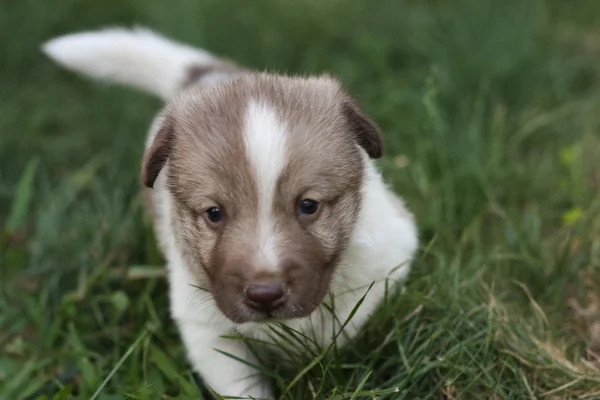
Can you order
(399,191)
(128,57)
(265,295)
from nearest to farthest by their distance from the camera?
(265,295) < (399,191) < (128,57)

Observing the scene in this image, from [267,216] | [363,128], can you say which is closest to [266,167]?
[267,216]

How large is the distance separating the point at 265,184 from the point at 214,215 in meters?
0.29

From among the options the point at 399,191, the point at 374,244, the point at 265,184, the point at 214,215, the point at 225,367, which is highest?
the point at 265,184

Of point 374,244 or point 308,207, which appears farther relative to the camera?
point 374,244

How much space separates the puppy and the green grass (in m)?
0.19

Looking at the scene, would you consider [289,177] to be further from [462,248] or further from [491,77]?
[491,77]

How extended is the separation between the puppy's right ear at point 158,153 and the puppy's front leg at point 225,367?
2.43ft

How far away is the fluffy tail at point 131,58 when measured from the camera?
477 centimetres

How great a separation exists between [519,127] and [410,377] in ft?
8.89

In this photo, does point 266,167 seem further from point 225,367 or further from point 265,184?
point 225,367

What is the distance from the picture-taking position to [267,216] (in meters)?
2.79

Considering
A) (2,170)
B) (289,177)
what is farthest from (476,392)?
(2,170)

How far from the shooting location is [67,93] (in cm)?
611

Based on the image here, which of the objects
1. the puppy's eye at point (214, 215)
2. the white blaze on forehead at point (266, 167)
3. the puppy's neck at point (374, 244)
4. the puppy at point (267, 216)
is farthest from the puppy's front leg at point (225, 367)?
the white blaze on forehead at point (266, 167)
